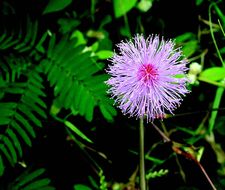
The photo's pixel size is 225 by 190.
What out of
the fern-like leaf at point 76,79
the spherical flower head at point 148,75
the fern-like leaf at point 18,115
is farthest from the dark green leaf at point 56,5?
the spherical flower head at point 148,75

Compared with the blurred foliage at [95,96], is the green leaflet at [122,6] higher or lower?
higher

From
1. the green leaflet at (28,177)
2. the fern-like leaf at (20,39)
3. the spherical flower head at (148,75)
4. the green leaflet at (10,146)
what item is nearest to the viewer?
the spherical flower head at (148,75)

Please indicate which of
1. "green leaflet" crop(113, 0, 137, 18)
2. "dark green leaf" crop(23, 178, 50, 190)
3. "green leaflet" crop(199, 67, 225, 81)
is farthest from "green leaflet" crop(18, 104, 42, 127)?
"green leaflet" crop(199, 67, 225, 81)

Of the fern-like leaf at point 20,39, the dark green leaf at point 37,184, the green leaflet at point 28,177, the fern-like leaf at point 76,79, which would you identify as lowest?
the dark green leaf at point 37,184

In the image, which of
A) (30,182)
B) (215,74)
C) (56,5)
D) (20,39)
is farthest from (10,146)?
(215,74)

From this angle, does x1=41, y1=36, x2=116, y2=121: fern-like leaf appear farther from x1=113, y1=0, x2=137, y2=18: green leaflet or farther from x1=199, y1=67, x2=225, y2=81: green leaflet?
x1=199, y1=67, x2=225, y2=81: green leaflet

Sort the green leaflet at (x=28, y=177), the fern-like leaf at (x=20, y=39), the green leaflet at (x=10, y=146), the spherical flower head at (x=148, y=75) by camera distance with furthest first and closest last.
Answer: the fern-like leaf at (x=20, y=39)
the green leaflet at (x=28, y=177)
the green leaflet at (x=10, y=146)
the spherical flower head at (x=148, y=75)

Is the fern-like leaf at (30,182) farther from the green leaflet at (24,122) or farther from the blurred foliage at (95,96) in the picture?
the green leaflet at (24,122)

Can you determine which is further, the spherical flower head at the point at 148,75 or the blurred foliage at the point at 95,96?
the blurred foliage at the point at 95,96

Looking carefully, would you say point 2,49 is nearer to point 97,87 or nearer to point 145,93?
point 97,87

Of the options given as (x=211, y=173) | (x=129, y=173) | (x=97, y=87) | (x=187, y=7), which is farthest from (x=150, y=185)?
(x=187, y=7)
